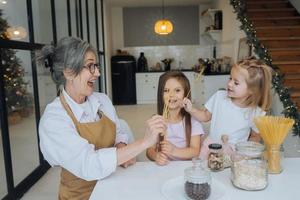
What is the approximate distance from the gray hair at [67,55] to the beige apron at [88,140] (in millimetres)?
148

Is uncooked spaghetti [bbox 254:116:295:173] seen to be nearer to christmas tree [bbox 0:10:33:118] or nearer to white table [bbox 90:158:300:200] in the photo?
white table [bbox 90:158:300:200]

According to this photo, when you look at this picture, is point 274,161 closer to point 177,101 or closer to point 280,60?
point 177,101

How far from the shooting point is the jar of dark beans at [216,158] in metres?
1.32

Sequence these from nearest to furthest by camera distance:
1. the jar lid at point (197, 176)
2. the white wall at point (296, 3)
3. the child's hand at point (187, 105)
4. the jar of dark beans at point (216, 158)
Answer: the jar lid at point (197, 176), the jar of dark beans at point (216, 158), the child's hand at point (187, 105), the white wall at point (296, 3)

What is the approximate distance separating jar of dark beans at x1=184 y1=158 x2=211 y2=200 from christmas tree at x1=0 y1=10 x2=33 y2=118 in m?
2.26

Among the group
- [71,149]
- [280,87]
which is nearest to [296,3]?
[280,87]

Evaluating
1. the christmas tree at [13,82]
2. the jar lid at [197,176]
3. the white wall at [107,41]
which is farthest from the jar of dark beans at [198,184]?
the white wall at [107,41]

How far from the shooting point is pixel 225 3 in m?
6.64

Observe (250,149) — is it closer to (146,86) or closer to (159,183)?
(159,183)

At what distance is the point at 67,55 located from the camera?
139 cm

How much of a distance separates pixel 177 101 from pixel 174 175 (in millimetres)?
543

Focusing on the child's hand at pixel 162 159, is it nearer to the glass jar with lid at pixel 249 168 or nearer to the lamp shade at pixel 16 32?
the glass jar with lid at pixel 249 168

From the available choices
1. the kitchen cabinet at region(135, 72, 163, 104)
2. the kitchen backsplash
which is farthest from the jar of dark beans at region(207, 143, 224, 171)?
the kitchen backsplash

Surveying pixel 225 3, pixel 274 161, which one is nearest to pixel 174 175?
pixel 274 161
